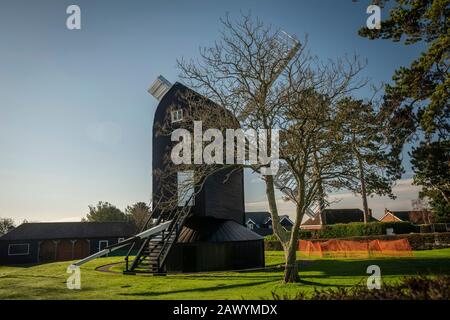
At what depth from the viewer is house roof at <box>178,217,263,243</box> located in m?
21.4

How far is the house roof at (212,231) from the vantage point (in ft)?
70.2

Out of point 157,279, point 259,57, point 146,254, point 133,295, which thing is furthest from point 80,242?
point 259,57

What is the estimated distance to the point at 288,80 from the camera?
49.0 feet

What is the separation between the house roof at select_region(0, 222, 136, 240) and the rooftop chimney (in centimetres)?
2870

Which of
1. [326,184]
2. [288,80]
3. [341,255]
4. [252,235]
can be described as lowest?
[341,255]

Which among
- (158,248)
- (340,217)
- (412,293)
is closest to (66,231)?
A: (158,248)

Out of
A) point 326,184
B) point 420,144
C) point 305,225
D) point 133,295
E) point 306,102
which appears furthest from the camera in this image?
point 305,225

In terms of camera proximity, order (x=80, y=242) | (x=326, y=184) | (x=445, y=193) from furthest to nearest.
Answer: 1. (x=80, y=242)
2. (x=445, y=193)
3. (x=326, y=184)

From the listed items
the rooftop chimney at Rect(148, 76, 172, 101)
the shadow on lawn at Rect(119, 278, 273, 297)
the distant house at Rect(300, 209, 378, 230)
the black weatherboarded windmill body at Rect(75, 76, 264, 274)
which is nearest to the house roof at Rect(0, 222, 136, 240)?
the black weatherboarded windmill body at Rect(75, 76, 264, 274)

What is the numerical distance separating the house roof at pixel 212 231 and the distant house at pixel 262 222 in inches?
1717

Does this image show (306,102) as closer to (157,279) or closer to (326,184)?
(326,184)

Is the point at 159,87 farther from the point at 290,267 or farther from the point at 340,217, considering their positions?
the point at 340,217

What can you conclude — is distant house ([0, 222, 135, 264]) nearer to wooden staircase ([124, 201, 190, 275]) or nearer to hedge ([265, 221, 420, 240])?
hedge ([265, 221, 420, 240])

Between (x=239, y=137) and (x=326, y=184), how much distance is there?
4.80 metres
